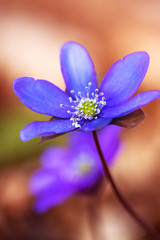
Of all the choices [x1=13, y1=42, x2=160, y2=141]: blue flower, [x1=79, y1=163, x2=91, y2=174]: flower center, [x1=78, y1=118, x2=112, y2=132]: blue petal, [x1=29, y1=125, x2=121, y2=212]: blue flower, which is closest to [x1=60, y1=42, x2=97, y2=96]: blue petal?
[x1=13, y1=42, x2=160, y2=141]: blue flower

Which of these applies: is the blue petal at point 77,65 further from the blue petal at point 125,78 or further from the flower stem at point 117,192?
the flower stem at point 117,192

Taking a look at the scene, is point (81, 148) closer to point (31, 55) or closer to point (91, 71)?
point (91, 71)

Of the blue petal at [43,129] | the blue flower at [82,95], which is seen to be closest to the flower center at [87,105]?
the blue flower at [82,95]

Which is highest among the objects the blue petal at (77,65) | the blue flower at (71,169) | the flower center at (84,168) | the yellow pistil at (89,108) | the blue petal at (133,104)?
the blue petal at (77,65)

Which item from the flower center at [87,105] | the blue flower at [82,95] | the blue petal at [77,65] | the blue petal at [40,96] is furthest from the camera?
the blue petal at [77,65]

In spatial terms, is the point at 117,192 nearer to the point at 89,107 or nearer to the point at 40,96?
the point at 89,107

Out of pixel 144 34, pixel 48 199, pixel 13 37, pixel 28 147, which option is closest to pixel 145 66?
pixel 48 199

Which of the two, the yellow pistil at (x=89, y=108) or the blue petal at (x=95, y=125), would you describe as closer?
the blue petal at (x=95, y=125)

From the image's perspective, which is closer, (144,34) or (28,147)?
(28,147)

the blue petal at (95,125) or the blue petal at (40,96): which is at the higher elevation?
the blue petal at (40,96)
